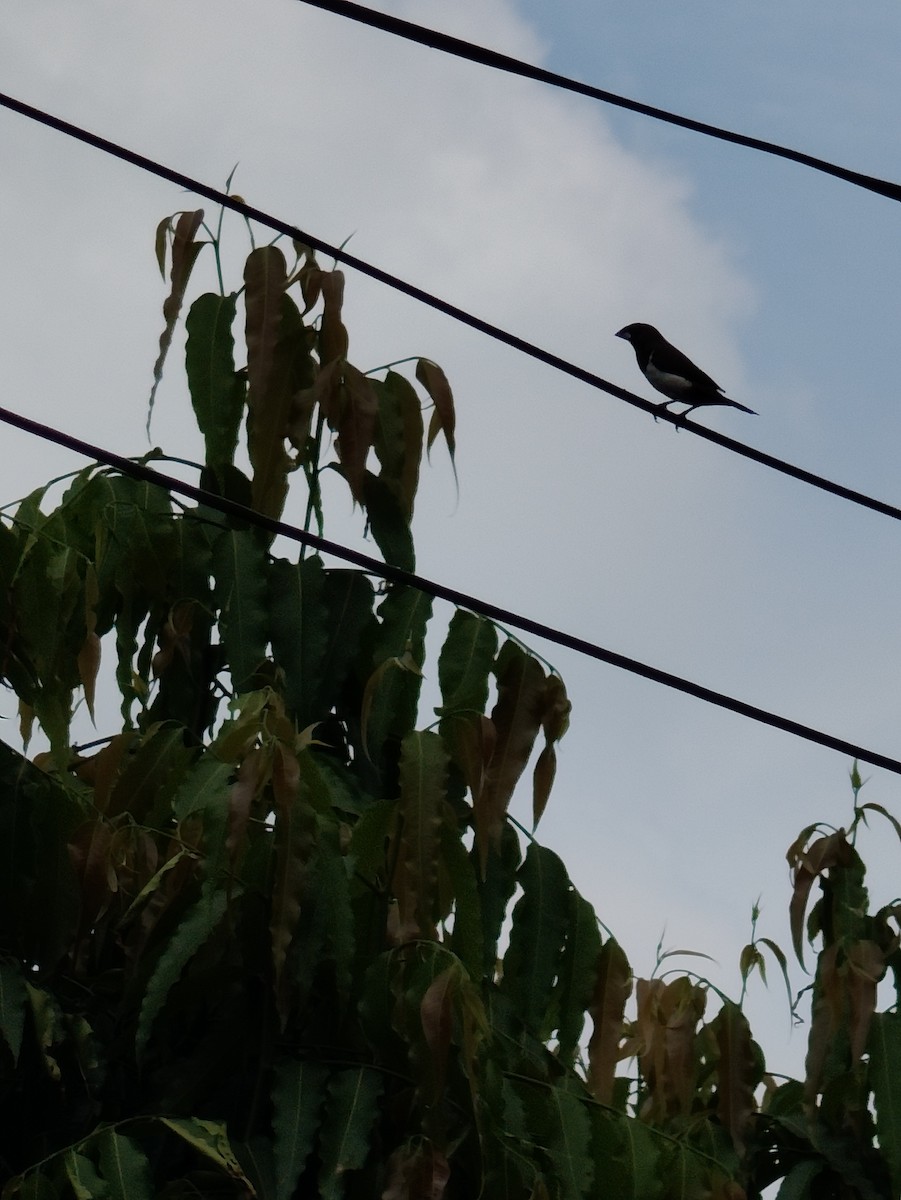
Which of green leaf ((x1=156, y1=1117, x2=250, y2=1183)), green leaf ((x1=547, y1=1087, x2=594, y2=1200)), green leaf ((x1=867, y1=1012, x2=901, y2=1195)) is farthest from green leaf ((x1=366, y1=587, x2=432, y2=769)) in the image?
green leaf ((x1=867, y1=1012, x2=901, y2=1195))

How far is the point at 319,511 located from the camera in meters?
4.10

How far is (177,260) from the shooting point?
423 centimetres

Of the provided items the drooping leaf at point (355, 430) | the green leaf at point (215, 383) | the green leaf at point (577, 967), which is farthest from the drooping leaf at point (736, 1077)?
the green leaf at point (215, 383)

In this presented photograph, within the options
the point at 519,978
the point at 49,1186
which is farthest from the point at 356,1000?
the point at 49,1186

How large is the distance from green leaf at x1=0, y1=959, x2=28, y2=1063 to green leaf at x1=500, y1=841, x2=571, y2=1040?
110cm

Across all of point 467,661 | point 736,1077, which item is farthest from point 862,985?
point 467,661

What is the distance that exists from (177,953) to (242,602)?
921mm

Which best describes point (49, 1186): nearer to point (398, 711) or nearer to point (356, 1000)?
point (356, 1000)

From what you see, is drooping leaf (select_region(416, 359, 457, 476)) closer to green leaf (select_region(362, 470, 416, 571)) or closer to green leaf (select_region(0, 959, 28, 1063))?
green leaf (select_region(362, 470, 416, 571))

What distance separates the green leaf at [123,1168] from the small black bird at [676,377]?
5.01 metres

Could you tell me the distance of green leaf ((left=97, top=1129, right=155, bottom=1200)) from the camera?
2.97m

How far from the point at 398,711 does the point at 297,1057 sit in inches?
31.1

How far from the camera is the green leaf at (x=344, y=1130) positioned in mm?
3217

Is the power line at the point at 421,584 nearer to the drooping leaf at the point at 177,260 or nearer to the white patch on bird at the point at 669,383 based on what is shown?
the drooping leaf at the point at 177,260
